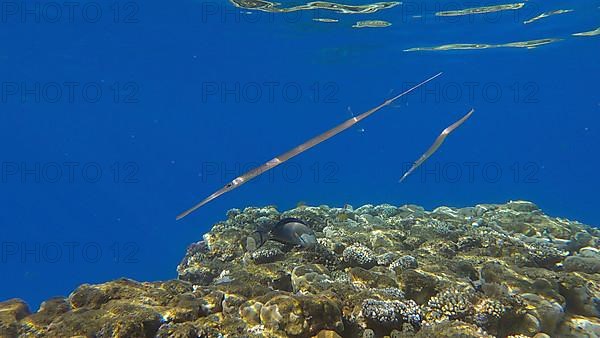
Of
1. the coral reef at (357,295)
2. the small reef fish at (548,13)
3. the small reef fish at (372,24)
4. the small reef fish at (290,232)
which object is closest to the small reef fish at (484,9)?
the small reef fish at (548,13)

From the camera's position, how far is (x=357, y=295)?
493cm

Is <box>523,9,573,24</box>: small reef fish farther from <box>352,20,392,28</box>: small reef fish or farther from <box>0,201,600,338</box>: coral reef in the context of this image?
<box>0,201,600,338</box>: coral reef

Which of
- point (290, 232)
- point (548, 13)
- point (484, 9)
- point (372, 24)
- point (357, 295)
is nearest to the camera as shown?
point (357, 295)

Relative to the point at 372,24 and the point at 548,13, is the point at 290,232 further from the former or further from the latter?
the point at 548,13

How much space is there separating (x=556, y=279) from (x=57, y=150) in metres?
78.9

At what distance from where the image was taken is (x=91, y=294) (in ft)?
17.2

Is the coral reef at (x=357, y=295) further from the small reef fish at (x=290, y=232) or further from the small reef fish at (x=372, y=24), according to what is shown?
the small reef fish at (x=372, y=24)

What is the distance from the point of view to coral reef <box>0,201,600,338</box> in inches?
169

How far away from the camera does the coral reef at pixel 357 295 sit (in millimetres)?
4285

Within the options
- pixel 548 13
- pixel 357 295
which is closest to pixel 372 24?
pixel 548 13

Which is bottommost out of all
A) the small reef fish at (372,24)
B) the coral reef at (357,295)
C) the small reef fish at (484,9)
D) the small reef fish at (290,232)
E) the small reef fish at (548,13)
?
the coral reef at (357,295)

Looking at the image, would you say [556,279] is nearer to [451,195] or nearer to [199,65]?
[199,65]

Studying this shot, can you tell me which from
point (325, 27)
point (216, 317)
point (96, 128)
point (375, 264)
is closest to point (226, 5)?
point (325, 27)


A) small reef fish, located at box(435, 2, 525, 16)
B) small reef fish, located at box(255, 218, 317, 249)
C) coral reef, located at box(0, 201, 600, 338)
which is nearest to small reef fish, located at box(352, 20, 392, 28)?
small reef fish, located at box(435, 2, 525, 16)
